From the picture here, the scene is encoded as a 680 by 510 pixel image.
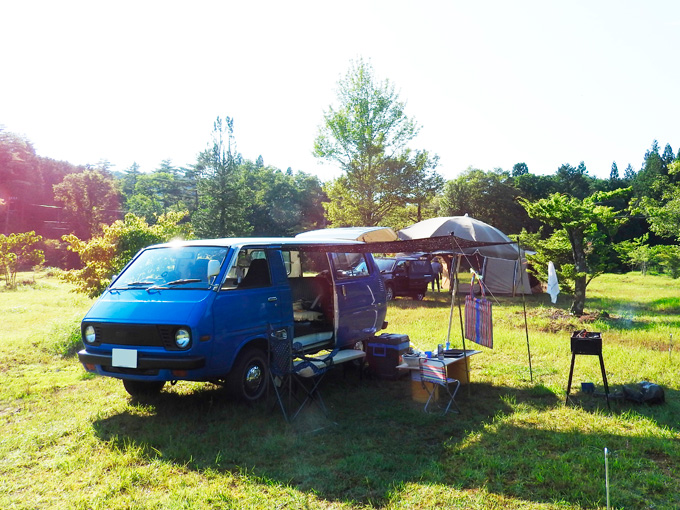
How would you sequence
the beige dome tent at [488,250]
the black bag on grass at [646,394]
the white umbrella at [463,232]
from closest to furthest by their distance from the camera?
the black bag on grass at [646,394] → the white umbrella at [463,232] → the beige dome tent at [488,250]

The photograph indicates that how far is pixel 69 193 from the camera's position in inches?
1578

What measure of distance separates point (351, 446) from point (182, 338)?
1903 mm

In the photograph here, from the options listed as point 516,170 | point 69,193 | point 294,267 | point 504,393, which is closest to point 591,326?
point 504,393

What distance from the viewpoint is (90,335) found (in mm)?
5438

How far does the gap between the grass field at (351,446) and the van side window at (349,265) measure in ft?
4.85

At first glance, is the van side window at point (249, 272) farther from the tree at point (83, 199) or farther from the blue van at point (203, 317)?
the tree at point (83, 199)

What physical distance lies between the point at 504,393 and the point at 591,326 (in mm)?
6097

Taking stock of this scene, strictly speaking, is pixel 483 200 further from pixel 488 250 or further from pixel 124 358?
pixel 124 358

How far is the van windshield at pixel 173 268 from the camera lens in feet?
18.2

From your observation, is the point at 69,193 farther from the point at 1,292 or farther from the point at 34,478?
the point at 34,478

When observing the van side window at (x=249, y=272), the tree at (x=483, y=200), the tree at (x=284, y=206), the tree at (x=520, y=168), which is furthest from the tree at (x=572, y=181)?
the van side window at (x=249, y=272)

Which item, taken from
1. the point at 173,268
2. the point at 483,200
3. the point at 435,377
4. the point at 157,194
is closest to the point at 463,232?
the point at 435,377

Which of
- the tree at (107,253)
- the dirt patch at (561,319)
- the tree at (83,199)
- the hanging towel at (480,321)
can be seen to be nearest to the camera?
the hanging towel at (480,321)

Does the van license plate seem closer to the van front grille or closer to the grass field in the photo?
the van front grille
